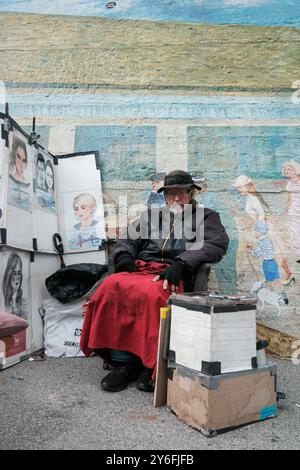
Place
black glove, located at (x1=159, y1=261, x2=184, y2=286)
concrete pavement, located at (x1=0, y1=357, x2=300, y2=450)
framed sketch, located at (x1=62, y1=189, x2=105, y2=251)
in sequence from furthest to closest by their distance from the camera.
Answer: framed sketch, located at (x1=62, y1=189, x2=105, y2=251) → black glove, located at (x1=159, y1=261, x2=184, y2=286) → concrete pavement, located at (x1=0, y1=357, x2=300, y2=450)

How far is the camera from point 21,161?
3.38 meters

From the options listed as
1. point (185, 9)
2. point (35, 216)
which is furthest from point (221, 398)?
point (185, 9)

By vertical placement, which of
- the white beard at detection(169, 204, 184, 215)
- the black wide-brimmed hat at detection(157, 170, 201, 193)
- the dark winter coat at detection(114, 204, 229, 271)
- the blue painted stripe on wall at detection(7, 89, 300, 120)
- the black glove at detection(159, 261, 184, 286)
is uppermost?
the blue painted stripe on wall at detection(7, 89, 300, 120)

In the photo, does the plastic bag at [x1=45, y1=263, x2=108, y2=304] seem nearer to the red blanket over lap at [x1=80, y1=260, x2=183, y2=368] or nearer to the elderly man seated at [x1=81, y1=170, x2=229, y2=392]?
the elderly man seated at [x1=81, y1=170, x2=229, y2=392]

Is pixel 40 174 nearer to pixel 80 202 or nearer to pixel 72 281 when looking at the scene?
pixel 80 202

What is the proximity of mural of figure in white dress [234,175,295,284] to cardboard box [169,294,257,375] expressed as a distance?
173 centimetres

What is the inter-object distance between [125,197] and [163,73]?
1.38 metres

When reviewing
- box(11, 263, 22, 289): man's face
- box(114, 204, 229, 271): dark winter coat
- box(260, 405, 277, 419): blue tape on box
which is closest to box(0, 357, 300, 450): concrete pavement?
box(260, 405, 277, 419): blue tape on box

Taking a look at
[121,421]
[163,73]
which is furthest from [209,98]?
[121,421]

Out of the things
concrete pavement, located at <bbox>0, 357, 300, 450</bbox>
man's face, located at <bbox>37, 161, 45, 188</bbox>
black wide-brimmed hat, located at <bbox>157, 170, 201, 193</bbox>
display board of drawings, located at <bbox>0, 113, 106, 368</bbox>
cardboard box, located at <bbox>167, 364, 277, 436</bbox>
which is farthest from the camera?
man's face, located at <bbox>37, 161, 45, 188</bbox>

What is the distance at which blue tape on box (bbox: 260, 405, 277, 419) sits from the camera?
2.13 metres

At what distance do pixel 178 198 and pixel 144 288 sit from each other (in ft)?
3.38

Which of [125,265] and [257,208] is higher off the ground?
[257,208]

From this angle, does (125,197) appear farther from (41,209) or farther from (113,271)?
(113,271)
